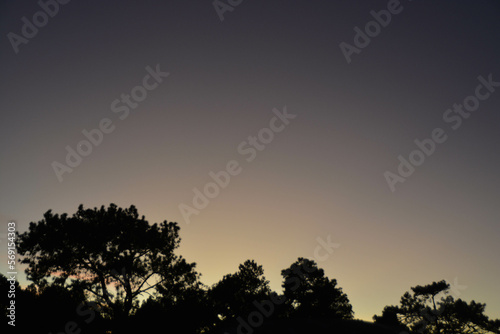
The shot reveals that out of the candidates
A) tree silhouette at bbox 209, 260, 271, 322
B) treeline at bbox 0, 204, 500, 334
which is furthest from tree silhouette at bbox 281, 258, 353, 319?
treeline at bbox 0, 204, 500, 334

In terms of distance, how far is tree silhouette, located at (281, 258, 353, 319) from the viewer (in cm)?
5569

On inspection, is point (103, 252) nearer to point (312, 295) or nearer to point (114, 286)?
point (114, 286)

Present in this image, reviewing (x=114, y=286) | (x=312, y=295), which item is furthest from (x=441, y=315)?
(x=114, y=286)

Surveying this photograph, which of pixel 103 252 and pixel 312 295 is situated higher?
pixel 103 252

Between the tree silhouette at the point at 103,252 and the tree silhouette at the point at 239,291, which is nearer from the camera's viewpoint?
the tree silhouette at the point at 103,252

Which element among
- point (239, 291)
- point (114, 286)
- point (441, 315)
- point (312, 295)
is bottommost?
point (441, 315)

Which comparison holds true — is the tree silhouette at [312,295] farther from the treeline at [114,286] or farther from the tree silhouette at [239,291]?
the treeline at [114,286]

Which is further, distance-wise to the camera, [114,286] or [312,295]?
[312,295]

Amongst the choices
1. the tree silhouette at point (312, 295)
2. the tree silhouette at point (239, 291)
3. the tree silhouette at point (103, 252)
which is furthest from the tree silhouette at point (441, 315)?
the tree silhouette at point (103, 252)

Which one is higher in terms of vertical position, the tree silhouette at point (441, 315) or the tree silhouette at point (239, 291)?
the tree silhouette at point (239, 291)

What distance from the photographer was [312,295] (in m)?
56.2

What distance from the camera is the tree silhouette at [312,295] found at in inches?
2192

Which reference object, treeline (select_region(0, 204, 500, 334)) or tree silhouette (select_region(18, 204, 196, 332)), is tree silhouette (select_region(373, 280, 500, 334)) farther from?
tree silhouette (select_region(18, 204, 196, 332))

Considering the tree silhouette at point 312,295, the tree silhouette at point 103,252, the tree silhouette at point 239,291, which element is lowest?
the tree silhouette at point 312,295
